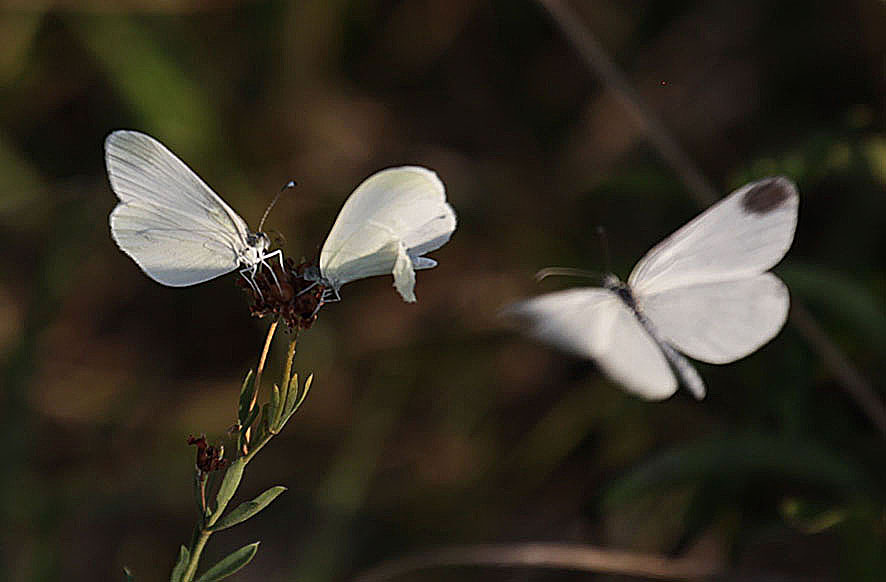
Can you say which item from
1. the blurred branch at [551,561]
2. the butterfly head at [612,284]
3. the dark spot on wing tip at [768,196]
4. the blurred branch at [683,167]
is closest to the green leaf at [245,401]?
the butterfly head at [612,284]

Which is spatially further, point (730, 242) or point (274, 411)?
point (730, 242)

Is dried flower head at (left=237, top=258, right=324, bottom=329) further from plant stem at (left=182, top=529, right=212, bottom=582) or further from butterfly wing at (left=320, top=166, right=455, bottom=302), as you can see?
plant stem at (left=182, top=529, right=212, bottom=582)

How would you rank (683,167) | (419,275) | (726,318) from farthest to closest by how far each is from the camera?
1. (419,275)
2. (683,167)
3. (726,318)

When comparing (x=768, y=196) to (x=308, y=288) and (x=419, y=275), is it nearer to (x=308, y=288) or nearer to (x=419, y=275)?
(x=308, y=288)

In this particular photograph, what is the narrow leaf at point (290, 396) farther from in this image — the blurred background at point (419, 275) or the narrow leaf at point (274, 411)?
the blurred background at point (419, 275)

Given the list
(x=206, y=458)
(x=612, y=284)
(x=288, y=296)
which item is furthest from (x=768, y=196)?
(x=206, y=458)

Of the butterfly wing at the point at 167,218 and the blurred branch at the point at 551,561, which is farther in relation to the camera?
the blurred branch at the point at 551,561
